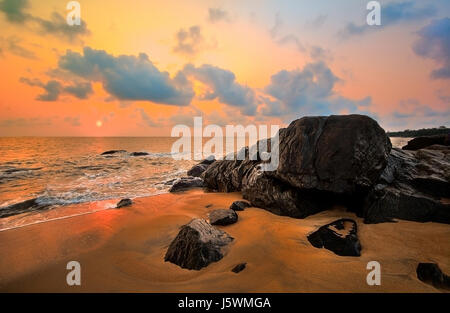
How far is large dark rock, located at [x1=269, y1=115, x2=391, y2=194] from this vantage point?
15.3 ft

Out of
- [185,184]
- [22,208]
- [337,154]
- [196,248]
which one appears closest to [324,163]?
[337,154]

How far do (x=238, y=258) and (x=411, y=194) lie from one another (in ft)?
13.9

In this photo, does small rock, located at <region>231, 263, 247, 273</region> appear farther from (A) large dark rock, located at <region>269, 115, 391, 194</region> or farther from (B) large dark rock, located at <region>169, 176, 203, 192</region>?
(B) large dark rock, located at <region>169, 176, 203, 192</region>

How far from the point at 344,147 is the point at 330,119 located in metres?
0.96

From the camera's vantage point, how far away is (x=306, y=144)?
520 cm

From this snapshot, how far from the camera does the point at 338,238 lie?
388cm

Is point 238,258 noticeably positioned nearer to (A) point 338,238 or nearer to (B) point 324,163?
(A) point 338,238

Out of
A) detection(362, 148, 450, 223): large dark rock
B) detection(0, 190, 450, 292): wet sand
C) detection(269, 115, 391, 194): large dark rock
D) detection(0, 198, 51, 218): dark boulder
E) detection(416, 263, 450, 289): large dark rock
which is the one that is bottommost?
detection(0, 198, 51, 218): dark boulder

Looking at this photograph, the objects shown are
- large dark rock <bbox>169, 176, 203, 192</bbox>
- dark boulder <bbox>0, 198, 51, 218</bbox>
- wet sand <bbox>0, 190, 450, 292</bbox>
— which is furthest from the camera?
large dark rock <bbox>169, 176, 203, 192</bbox>

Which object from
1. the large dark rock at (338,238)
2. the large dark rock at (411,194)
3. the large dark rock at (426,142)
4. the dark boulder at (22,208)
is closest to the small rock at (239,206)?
the large dark rock at (338,238)

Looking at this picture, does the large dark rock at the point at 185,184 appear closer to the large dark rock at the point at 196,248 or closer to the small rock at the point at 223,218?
the small rock at the point at 223,218

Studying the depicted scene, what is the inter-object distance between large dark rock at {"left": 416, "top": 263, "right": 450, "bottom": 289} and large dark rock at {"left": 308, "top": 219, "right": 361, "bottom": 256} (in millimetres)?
791

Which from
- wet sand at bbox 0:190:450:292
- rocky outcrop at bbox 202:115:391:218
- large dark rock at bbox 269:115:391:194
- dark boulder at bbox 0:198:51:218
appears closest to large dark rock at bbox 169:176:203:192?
wet sand at bbox 0:190:450:292
